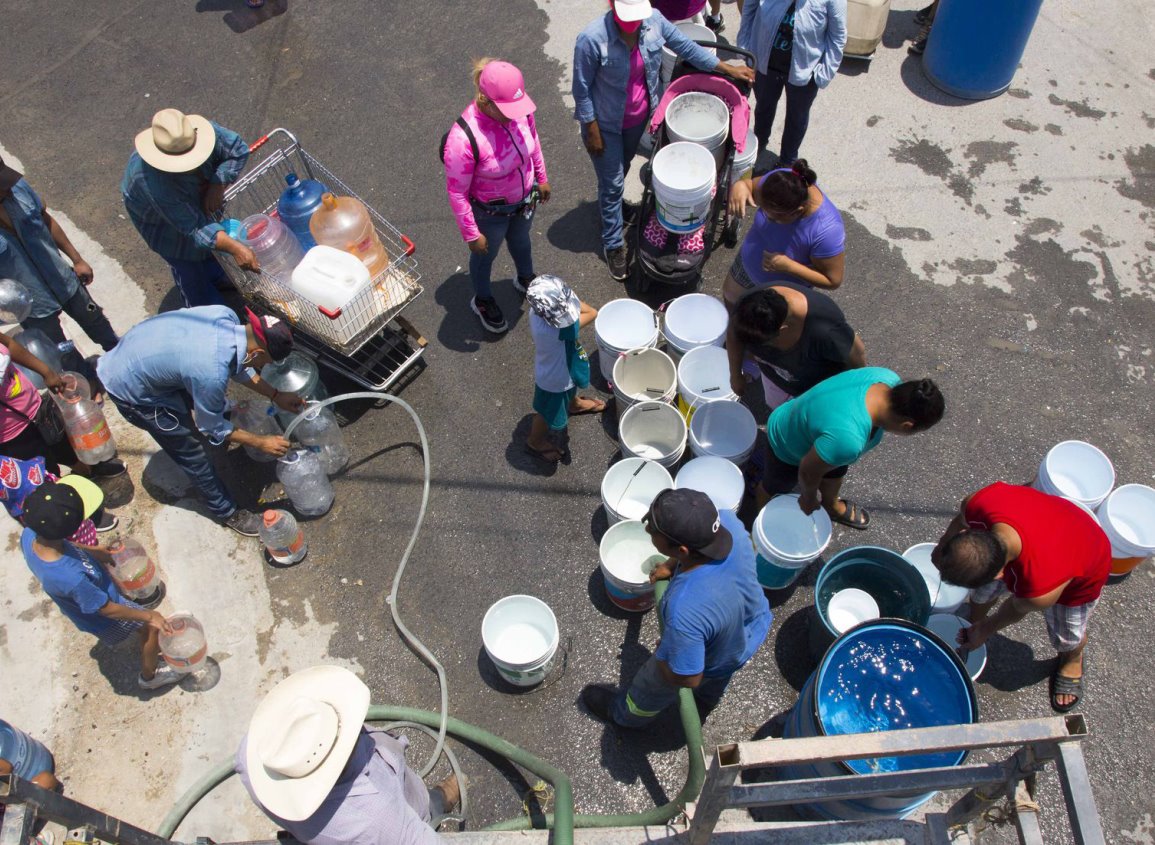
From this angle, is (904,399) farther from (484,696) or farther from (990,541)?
(484,696)

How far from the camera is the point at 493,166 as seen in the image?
15.7 ft

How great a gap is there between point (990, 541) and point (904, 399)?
73 centimetres

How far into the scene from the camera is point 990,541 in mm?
3330

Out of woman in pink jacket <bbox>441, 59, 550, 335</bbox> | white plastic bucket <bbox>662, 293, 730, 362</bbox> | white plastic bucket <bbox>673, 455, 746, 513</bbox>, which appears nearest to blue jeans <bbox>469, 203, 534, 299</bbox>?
woman in pink jacket <bbox>441, 59, 550, 335</bbox>

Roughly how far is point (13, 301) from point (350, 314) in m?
2.22

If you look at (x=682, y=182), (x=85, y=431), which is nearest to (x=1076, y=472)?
(x=682, y=182)

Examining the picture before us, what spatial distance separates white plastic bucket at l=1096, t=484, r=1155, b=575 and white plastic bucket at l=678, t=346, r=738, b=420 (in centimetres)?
229

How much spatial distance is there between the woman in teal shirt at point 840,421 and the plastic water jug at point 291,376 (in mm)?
3129

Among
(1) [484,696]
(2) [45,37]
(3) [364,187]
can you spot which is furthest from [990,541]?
(2) [45,37]

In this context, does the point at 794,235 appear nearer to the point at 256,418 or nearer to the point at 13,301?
the point at 256,418

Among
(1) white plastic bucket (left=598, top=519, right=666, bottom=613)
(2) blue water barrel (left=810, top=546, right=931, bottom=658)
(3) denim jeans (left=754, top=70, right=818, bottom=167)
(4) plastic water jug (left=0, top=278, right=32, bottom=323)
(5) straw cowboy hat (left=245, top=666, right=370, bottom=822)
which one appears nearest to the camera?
(5) straw cowboy hat (left=245, top=666, right=370, bottom=822)

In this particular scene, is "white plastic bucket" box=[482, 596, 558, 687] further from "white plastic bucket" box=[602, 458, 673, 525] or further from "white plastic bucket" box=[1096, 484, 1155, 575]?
"white plastic bucket" box=[1096, 484, 1155, 575]

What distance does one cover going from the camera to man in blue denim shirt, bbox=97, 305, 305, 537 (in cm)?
410

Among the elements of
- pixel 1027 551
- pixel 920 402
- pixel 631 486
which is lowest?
pixel 631 486
